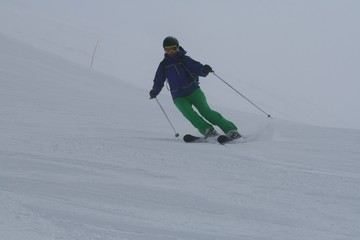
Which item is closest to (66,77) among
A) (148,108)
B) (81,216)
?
(148,108)

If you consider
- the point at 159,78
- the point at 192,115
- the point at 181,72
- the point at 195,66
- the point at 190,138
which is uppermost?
the point at 195,66

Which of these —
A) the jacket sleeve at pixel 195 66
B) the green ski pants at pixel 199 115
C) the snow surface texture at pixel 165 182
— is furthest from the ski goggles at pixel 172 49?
the snow surface texture at pixel 165 182

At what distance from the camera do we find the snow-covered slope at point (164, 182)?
2.86 metres

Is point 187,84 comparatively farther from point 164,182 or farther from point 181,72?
point 164,182

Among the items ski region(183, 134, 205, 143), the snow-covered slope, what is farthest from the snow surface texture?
ski region(183, 134, 205, 143)

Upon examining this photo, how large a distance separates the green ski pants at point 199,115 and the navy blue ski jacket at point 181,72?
0.27ft

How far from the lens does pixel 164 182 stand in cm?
388

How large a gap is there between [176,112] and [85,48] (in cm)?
1203

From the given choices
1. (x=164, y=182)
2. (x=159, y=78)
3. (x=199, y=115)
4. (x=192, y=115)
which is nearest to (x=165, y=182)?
(x=164, y=182)

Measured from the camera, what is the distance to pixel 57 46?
19.7 meters

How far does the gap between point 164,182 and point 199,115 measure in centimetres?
302

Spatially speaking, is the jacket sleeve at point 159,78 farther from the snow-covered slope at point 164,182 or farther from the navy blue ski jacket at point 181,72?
the snow-covered slope at point 164,182

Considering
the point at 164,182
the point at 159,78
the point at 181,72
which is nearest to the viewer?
the point at 164,182

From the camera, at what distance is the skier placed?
6664 millimetres
